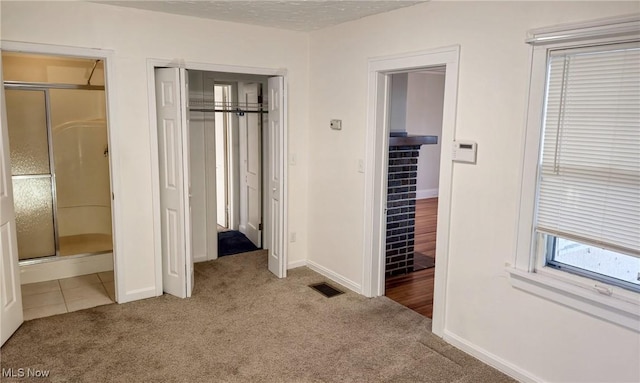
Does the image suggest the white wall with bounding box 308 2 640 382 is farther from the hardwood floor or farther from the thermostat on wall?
the hardwood floor

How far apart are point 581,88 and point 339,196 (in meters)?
2.37

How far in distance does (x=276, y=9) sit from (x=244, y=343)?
8.49ft

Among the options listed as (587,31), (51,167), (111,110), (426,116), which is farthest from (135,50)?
(426,116)

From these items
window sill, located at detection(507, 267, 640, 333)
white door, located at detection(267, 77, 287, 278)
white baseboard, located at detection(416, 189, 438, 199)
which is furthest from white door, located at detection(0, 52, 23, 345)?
white baseboard, located at detection(416, 189, 438, 199)

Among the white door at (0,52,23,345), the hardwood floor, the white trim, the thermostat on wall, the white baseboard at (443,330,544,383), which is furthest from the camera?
the hardwood floor

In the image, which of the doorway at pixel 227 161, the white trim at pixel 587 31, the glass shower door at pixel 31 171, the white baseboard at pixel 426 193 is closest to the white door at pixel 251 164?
the doorway at pixel 227 161

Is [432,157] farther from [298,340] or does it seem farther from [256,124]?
[298,340]

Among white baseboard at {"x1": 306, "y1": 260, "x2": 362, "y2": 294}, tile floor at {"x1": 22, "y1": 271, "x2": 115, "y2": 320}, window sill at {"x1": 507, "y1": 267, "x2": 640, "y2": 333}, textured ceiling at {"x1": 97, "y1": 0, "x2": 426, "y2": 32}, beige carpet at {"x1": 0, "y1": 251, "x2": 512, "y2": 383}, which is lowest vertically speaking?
beige carpet at {"x1": 0, "y1": 251, "x2": 512, "y2": 383}

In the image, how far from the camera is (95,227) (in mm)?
5020

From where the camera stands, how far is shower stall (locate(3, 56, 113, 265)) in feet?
14.5

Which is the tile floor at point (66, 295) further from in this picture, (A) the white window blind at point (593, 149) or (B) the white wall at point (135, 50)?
(A) the white window blind at point (593, 149)

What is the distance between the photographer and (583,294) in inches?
93.4

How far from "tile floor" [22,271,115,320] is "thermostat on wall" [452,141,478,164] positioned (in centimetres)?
315

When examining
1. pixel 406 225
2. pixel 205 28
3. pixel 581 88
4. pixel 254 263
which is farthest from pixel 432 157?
pixel 581 88
